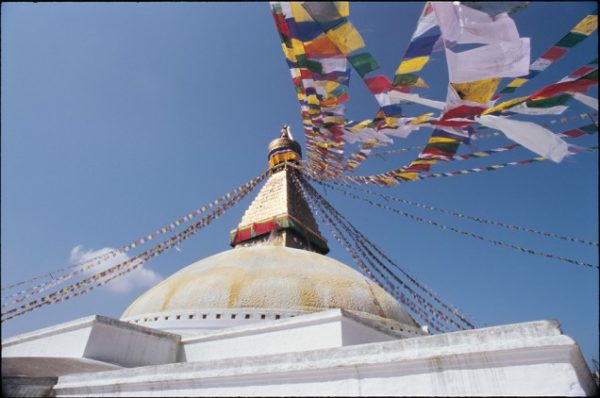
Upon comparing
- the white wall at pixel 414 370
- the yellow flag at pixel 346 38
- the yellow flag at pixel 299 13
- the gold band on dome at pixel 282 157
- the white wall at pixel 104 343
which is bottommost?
the white wall at pixel 104 343

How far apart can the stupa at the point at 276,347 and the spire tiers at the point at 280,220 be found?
366cm

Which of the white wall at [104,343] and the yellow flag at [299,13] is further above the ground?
the yellow flag at [299,13]

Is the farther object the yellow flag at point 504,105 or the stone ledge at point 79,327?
the stone ledge at point 79,327

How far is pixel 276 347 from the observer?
6023mm

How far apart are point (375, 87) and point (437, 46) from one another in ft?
2.66

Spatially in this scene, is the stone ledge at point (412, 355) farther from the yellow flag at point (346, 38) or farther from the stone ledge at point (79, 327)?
the yellow flag at point (346, 38)

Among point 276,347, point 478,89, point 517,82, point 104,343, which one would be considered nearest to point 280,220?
point 276,347

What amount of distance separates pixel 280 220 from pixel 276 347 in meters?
7.18

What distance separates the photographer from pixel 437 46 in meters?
3.67

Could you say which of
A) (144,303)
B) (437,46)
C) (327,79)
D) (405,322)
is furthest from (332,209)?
(437,46)

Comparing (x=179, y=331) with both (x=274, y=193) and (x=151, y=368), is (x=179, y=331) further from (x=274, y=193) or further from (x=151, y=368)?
(x=274, y=193)

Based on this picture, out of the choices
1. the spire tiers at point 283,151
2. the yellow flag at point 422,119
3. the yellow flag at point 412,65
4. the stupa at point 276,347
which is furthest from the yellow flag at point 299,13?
the spire tiers at point 283,151

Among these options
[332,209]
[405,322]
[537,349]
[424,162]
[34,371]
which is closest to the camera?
[537,349]

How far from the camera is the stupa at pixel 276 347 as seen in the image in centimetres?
296
